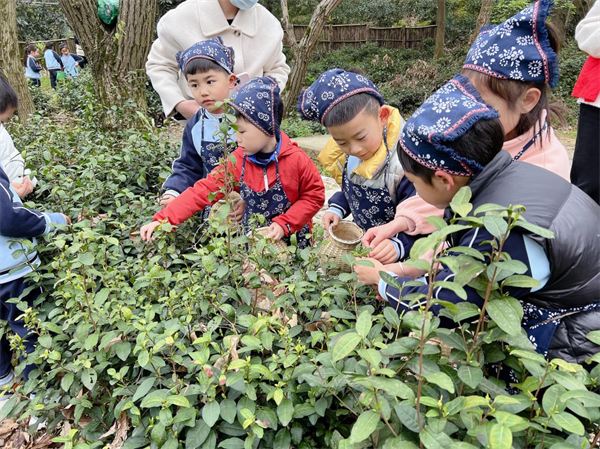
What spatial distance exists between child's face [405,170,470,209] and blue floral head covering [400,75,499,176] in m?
0.03

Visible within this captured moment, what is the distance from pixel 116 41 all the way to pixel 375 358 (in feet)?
13.7

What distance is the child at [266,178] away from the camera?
242 cm

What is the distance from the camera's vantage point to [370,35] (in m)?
20.5

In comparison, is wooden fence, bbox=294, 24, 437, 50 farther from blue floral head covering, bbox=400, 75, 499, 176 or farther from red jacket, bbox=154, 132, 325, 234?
blue floral head covering, bbox=400, 75, 499, 176

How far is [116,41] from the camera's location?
434 cm

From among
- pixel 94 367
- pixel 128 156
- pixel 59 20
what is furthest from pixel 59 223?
pixel 59 20

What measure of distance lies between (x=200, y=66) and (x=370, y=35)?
19.5 meters

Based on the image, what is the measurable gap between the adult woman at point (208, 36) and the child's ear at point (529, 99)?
1.68 m

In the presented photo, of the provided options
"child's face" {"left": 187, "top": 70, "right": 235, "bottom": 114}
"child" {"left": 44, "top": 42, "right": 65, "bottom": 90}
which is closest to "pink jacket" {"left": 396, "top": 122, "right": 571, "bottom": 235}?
"child's face" {"left": 187, "top": 70, "right": 235, "bottom": 114}

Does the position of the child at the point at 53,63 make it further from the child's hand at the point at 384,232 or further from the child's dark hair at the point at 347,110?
the child's hand at the point at 384,232

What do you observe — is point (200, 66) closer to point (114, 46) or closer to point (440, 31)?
point (114, 46)

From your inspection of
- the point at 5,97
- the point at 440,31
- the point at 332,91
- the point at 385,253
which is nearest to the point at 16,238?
the point at 5,97

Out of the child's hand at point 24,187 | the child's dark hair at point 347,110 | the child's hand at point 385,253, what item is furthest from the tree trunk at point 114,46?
the child's hand at point 385,253

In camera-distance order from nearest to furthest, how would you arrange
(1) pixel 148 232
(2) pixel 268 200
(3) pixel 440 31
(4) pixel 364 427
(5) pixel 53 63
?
(4) pixel 364 427 → (1) pixel 148 232 → (2) pixel 268 200 → (5) pixel 53 63 → (3) pixel 440 31
